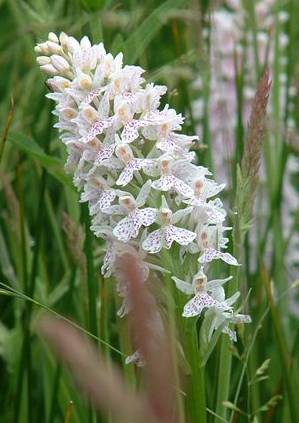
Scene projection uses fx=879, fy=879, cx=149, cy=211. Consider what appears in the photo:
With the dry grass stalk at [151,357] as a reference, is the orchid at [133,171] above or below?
above

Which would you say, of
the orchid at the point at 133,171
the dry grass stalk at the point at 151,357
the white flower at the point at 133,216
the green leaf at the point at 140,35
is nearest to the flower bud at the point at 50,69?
the orchid at the point at 133,171

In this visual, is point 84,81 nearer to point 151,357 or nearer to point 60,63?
point 60,63

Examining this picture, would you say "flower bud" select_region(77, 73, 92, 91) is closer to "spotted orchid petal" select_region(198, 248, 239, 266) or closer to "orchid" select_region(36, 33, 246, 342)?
"orchid" select_region(36, 33, 246, 342)

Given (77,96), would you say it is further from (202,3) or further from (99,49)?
(202,3)

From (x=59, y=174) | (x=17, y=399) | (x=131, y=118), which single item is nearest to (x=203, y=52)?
(x=59, y=174)

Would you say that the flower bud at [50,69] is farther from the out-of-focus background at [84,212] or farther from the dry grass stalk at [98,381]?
the dry grass stalk at [98,381]

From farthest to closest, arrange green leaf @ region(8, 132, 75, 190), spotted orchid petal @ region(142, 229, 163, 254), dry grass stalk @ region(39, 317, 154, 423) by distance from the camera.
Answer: green leaf @ region(8, 132, 75, 190), spotted orchid petal @ region(142, 229, 163, 254), dry grass stalk @ region(39, 317, 154, 423)

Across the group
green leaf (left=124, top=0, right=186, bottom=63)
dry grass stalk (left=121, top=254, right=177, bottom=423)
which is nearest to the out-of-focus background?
green leaf (left=124, top=0, right=186, bottom=63)

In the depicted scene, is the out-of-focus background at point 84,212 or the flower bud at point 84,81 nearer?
the flower bud at point 84,81
